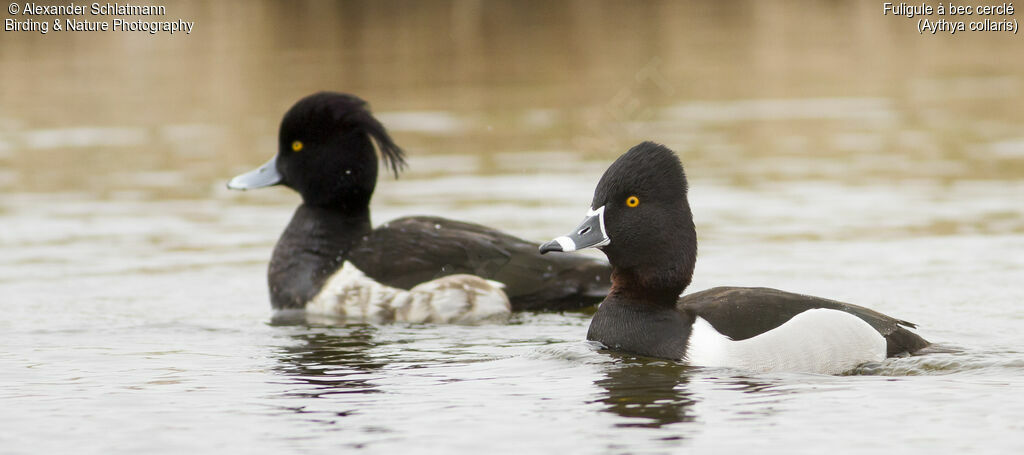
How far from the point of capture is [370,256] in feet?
35.1

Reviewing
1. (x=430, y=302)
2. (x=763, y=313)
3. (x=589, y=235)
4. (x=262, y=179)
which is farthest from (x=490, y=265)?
(x=763, y=313)

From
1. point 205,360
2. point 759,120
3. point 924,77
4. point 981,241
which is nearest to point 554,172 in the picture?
point 759,120

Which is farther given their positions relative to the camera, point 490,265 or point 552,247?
point 490,265

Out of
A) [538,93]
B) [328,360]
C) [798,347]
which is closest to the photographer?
[798,347]

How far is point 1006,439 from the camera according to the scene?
6.61 meters

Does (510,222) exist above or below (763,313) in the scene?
above

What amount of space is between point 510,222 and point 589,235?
5697 millimetres

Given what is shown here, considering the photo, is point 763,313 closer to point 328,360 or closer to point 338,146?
point 328,360

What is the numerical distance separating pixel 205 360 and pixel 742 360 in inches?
124

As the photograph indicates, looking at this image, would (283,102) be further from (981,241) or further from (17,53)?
(981,241)

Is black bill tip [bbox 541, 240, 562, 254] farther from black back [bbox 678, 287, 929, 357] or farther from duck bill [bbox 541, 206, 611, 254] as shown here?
black back [bbox 678, 287, 929, 357]

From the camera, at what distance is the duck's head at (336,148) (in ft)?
36.5

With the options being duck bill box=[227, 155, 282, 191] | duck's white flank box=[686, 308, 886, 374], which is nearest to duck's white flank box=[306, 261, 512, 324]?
A: duck bill box=[227, 155, 282, 191]

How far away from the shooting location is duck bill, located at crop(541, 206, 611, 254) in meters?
8.30
